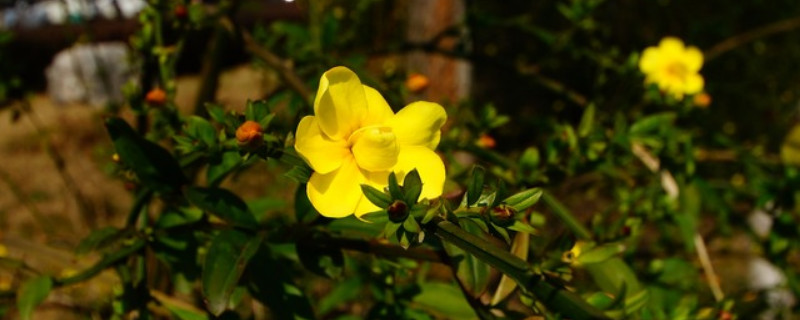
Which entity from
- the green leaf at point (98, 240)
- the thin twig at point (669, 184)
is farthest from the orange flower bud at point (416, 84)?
the green leaf at point (98, 240)

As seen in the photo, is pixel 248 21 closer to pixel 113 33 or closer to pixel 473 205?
pixel 113 33

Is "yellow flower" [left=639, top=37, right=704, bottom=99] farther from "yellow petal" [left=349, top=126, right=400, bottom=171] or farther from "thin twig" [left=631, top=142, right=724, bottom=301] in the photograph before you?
"yellow petal" [left=349, top=126, right=400, bottom=171]

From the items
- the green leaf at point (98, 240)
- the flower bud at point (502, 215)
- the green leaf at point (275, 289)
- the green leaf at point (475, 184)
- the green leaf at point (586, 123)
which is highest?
the green leaf at point (586, 123)

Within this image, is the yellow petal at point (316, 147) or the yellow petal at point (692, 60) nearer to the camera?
the yellow petal at point (316, 147)

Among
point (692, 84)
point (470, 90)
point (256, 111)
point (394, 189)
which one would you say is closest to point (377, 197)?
point (394, 189)

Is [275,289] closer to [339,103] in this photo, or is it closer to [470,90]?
[339,103]

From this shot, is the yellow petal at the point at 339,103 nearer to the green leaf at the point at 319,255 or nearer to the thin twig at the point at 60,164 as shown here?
the green leaf at the point at 319,255

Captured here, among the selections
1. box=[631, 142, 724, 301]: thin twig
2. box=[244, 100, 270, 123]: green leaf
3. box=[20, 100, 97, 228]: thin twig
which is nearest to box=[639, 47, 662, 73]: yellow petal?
box=[631, 142, 724, 301]: thin twig
